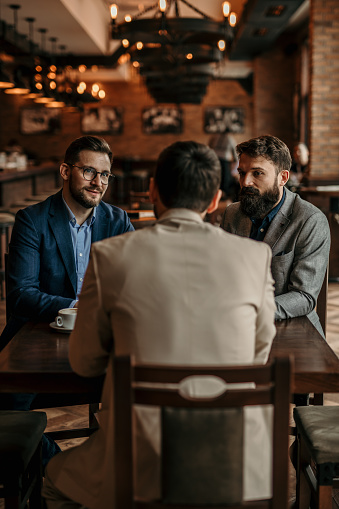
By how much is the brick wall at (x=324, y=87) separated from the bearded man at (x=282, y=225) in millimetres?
5985

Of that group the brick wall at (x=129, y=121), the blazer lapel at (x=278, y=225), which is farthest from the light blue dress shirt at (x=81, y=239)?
the brick wall at (x=129, y=121)

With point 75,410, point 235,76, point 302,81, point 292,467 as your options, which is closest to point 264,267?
point 292,467

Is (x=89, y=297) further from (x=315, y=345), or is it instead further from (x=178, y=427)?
(x=315, y=345)

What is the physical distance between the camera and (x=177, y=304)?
126 cm

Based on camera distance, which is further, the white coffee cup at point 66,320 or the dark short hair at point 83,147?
the dark short hair at point 83,147

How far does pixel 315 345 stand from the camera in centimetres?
175

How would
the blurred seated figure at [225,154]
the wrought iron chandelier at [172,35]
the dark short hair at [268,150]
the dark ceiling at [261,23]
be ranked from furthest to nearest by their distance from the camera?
the blurred seated figure at [225,154]
the dark ceiling at [261,23]
the wrought iron chandelier at [172,35]
the dark short hair at [268,150]

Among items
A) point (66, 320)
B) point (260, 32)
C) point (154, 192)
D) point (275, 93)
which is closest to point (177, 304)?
point (154, 192)

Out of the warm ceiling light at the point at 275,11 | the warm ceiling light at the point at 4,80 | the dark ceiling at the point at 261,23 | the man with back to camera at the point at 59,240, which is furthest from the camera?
the warm ceiling light at the point at 275,11

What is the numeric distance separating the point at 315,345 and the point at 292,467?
3.57 ft

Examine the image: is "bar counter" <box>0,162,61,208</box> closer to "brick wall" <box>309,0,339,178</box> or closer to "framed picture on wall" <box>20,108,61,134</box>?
"brick wall" <box>309,0,339,178</box>

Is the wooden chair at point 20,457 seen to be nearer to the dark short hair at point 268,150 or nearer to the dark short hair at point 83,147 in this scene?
the dark short hair at point 83,147

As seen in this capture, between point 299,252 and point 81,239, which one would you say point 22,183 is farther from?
point 299,252

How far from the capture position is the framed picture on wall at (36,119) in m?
17.2
